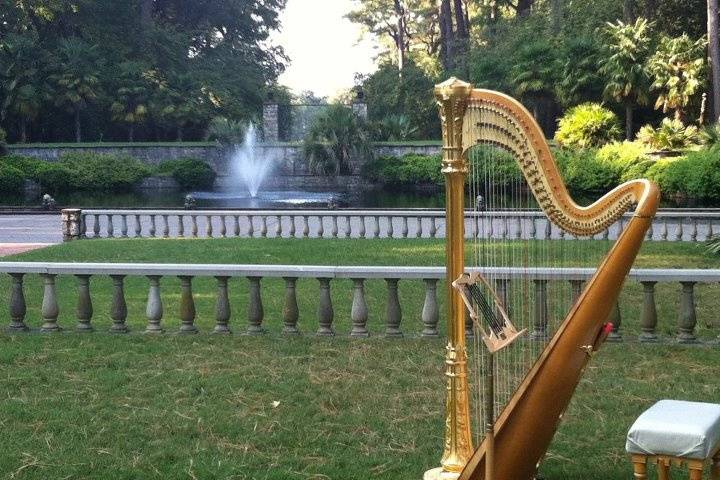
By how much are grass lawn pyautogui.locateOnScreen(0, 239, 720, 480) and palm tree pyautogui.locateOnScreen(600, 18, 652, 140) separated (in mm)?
24472

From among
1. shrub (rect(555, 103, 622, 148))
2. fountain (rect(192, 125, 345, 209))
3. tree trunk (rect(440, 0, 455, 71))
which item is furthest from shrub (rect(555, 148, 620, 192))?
tree trunk (rect(440, 0, 455, 71))

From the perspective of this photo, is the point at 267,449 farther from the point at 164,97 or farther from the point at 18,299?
the point at 164,97

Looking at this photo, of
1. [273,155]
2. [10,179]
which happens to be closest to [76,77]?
[10,179]

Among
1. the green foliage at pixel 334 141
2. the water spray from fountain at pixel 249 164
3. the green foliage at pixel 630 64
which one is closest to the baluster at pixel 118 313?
the green foliage at pixel 334 141

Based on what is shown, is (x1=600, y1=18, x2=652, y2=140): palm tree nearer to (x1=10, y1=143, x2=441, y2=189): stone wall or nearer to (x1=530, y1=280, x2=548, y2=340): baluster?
(x1=10, y1=143, x2=441, y2=189): stone wall

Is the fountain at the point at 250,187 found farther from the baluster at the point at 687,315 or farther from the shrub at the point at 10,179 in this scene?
the baluster at the point at 687,315

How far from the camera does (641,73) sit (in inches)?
1253

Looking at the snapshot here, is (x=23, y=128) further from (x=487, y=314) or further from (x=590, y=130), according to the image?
(x=487, y=314)

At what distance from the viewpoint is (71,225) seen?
18406 millimetres

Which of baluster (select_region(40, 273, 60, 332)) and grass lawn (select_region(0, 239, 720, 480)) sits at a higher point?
baluster (select_region(40, 273, 60, 332))

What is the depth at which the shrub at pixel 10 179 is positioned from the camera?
110ft

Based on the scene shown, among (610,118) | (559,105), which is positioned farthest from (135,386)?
(559,105)

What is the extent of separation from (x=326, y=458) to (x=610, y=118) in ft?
95.1

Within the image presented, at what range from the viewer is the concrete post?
18.3m
